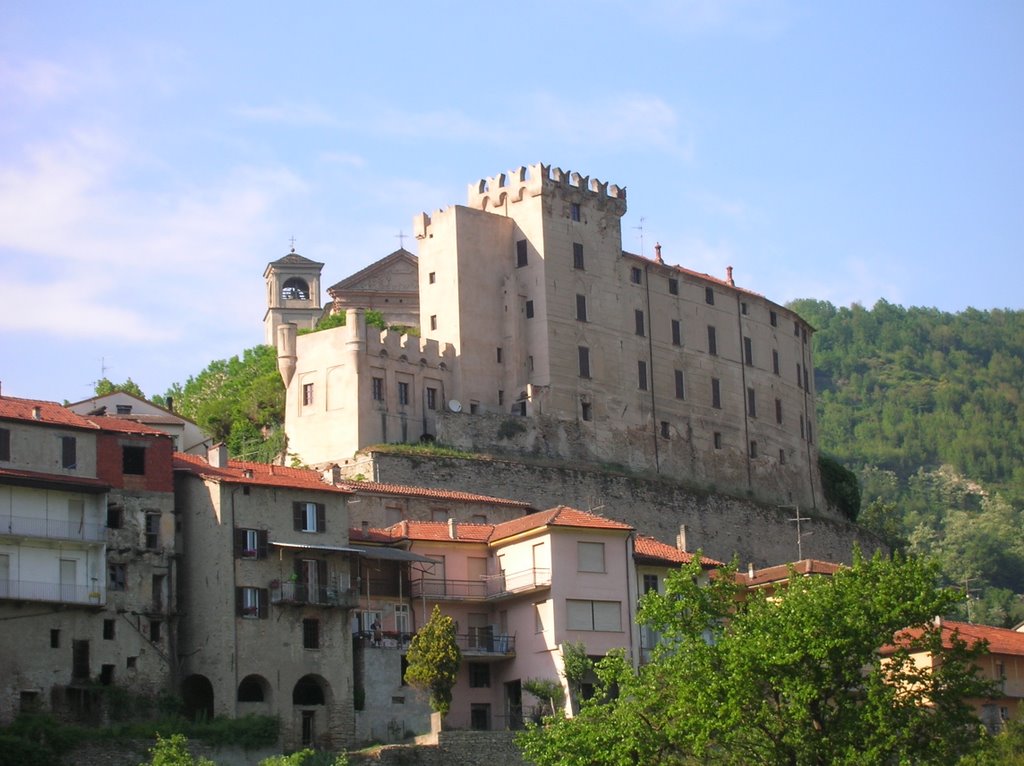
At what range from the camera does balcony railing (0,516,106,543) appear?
196ft

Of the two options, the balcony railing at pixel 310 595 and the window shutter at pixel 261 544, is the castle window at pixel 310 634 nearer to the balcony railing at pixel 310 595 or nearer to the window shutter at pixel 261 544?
the balcony railing at pixel 310 595

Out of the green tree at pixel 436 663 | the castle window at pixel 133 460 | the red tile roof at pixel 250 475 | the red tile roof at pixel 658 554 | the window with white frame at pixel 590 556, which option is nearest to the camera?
the green tree at pixel 436 663

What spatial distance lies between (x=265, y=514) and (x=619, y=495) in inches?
1177

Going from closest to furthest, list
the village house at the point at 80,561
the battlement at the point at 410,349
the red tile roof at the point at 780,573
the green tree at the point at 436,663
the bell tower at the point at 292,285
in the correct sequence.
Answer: the village house at the point at 80,561 → the green tree at the point at 436,663 → the red tile roof at the point at 780,573 → the battlement at the point at 410,349 → the bell tower at the point at 292,285

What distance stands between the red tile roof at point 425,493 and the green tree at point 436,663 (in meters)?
13.4

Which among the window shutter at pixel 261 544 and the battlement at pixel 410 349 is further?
the battlement at pixel 410 349

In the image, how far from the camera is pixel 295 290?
12575 centimetres

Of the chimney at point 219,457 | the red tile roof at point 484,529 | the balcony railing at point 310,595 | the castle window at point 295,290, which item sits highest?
the castle window at point 295,290

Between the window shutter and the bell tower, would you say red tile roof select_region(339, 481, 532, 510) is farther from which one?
the bell tower

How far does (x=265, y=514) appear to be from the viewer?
6412 cm

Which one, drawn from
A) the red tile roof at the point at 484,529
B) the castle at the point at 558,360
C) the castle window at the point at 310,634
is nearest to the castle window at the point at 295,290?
the castle at the point at 558,360

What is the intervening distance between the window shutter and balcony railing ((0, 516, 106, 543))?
4.90 m

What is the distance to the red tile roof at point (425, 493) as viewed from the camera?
76688 millimetres

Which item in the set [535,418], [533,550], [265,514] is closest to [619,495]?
[535,418]
